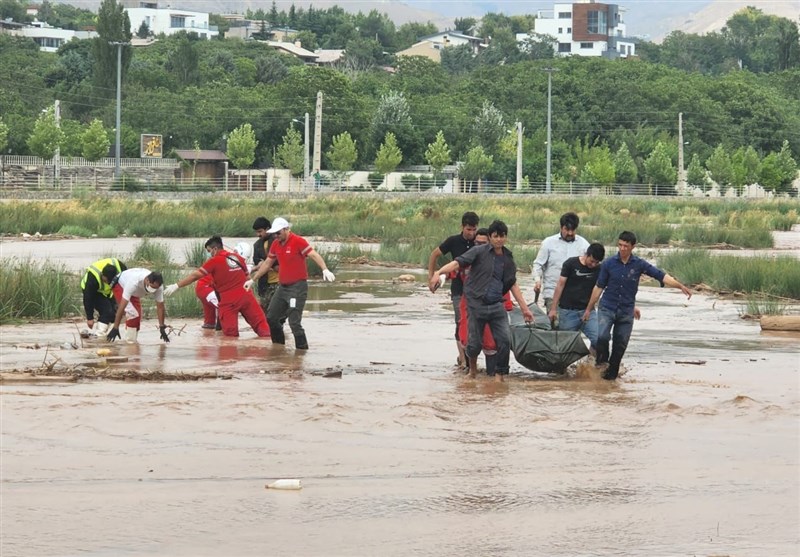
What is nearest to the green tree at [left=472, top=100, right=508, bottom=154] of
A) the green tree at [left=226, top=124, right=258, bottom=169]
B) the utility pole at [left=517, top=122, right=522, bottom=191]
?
the utility pole at [left=517, top=122, right=522, bottom=191]

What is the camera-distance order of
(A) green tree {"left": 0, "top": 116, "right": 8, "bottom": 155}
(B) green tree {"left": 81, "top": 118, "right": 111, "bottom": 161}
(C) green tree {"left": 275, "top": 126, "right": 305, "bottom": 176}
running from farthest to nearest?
(C) green tree {"left": 275, "top": 126, "right": 305, "bottom": 176} → (B) green tree {"left": 81, "top": 118, "right": 111, "bottom": 161} → (A) green tree {"left": 0, "top": 116, "right": 8, "bottom": 155}

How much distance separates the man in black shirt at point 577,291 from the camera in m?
14.1

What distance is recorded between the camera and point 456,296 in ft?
47.9

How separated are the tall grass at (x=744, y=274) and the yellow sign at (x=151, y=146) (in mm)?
63649

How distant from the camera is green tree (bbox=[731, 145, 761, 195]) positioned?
310ft

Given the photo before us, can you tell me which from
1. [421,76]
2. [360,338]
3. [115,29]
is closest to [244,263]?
[360,338]

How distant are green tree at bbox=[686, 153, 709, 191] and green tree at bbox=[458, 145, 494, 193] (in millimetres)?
13552

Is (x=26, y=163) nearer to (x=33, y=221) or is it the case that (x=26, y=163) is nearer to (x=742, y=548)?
(x=33, y=221)

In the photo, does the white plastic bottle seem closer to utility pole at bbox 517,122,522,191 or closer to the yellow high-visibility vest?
the yellow high-visibility vest

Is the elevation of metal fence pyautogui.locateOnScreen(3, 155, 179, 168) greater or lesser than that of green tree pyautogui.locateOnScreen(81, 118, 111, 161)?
lesser

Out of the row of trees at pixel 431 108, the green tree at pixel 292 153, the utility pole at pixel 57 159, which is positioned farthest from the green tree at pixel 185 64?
the utility pole at pixel 57 159

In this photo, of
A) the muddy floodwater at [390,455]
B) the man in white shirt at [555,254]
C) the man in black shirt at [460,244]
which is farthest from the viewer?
the man in white shirt at [555,254]

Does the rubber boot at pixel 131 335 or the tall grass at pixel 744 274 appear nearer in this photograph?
the rubber boot at pixel 131 335

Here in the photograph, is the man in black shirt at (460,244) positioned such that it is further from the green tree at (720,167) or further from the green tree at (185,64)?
the green tree at (185,64)
